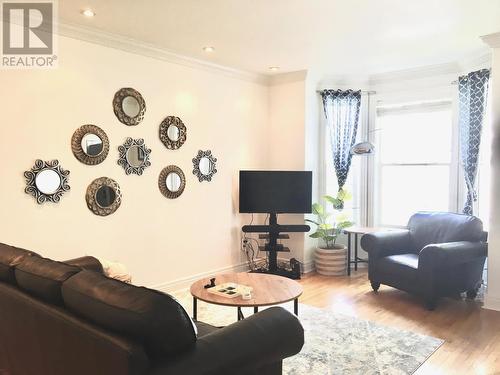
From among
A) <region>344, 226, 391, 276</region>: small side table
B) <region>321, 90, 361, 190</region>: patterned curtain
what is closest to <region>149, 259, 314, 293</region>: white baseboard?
<region>344, 226, 391, 276</region>: small side table

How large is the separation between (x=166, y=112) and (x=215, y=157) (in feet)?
2.81

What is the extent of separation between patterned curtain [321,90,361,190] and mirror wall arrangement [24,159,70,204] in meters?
3.44

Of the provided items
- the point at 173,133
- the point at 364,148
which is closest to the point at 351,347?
the point at 364,148

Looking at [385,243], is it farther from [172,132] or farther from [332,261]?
[172,132]

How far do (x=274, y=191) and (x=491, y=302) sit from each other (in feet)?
8.36

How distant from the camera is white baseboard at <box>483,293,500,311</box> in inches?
158

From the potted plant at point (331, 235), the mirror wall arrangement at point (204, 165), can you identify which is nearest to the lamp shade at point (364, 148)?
the potted plant at point (331, 235)

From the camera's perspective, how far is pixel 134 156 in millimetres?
4180

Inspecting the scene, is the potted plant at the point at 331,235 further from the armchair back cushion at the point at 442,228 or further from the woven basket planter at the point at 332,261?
the armchair back cushion at the point at 442,228

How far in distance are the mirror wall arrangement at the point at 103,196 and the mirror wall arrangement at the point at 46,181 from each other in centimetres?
24

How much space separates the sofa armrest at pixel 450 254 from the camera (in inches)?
154

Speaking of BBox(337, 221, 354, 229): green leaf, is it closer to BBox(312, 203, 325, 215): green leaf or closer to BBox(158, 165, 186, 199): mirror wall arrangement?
BBox(312, 203, 325, 215): green leaf

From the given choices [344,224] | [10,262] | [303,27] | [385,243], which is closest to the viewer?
[10,262]

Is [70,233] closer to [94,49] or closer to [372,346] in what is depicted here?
[94,49]
